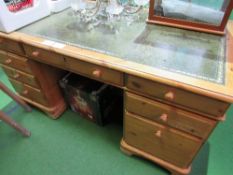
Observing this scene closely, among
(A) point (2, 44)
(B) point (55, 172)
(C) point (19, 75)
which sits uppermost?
(A) point (2, 44)

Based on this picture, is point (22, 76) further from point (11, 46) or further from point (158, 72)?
Answer: point (158, 72)

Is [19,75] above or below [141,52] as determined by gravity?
below

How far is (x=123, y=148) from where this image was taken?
1.28 metres

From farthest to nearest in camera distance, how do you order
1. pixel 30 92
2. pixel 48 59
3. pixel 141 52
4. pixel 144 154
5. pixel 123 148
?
1. pixel 30 92
2. pixel 123 148
3. pixel 144 154
4. pixel 48 59
5. pixel 141 52

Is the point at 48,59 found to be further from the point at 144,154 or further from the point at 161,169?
the point at 161,169

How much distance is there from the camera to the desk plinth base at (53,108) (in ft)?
→ 4.99

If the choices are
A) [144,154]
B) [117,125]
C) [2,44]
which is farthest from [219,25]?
[2,44]

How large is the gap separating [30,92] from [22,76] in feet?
0.56

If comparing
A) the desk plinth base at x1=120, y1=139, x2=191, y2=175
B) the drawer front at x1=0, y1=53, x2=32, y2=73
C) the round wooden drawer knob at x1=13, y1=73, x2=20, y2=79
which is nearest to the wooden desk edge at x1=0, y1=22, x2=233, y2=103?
the drawer front at x1=0, y1=53, x2=32, y2=73

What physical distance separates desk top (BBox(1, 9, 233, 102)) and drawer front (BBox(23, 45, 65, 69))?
61 mm

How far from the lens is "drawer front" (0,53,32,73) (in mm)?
1223

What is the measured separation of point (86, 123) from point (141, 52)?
91cm

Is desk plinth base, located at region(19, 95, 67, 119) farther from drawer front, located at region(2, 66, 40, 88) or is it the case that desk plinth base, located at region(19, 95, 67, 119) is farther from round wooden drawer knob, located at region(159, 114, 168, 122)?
round wooden drawer knob, located at region(159, 114, 168, 122)

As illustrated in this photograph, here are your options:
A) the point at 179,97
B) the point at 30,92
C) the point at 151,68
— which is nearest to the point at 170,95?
the point at 179,97
